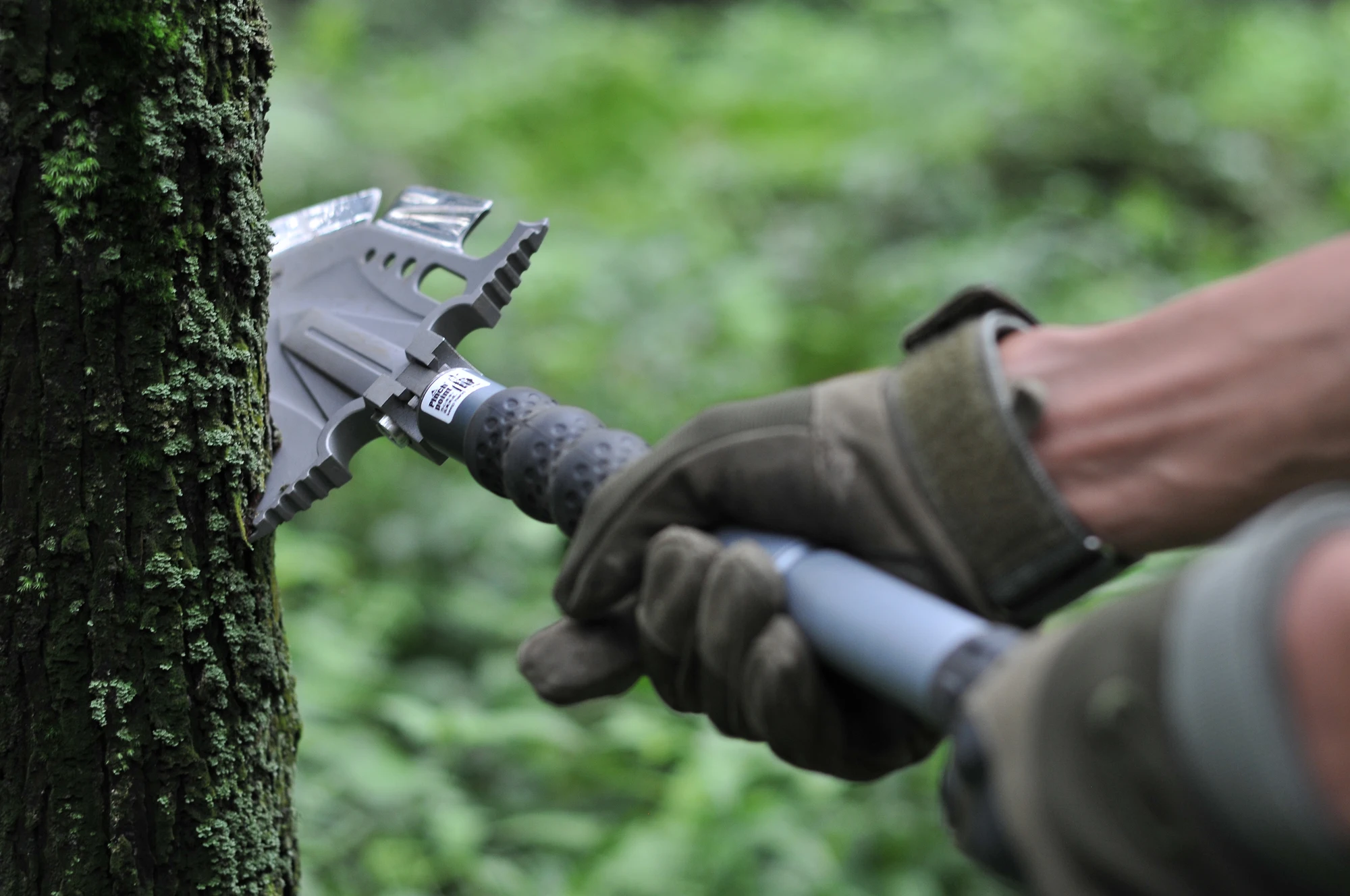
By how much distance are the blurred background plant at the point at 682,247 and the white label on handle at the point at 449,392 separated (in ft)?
2.43

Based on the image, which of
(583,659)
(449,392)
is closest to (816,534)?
(583,659)

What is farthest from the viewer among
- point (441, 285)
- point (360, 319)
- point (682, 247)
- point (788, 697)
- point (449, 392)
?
point (682, 247)

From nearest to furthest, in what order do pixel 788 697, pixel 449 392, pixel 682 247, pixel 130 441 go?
pixel 788 697 → pixel 130 441 → pixel 449 392 → pixel 682 247

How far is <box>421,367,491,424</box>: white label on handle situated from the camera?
104 cm

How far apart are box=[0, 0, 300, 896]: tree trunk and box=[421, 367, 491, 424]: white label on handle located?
0.17 metres

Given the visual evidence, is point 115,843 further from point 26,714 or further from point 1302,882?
point 1302,882

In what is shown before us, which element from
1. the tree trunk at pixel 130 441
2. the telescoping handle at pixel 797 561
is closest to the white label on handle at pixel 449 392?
the telescoping handle at pixel 797 561

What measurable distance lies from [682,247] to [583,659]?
281 cm

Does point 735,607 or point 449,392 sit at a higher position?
point 449,392

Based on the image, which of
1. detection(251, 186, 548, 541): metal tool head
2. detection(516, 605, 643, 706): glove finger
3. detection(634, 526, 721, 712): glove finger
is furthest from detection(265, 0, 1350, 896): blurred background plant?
detection(251, 186, 548, 541): metal tool head

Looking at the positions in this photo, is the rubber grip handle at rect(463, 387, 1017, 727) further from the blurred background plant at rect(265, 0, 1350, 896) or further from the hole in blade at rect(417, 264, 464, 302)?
the hole in blade at rect(417, 264, 464, 302)

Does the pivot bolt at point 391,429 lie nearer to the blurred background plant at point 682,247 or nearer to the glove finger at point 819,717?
the glove finger at point 819,717

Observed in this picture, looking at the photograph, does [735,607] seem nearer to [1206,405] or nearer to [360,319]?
[1206,405]

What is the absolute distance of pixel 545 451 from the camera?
1.00 meters
